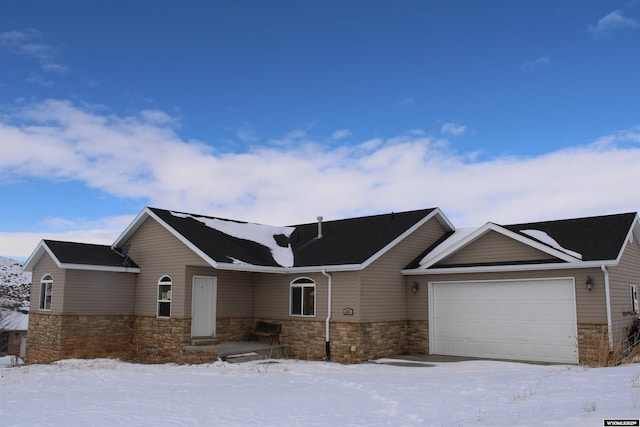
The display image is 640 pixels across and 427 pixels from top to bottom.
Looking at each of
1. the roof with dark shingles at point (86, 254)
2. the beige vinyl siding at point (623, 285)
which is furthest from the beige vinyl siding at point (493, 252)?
the roof with dark shingles at point (86, 254)

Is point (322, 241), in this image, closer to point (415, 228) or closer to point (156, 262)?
point (415, 228)

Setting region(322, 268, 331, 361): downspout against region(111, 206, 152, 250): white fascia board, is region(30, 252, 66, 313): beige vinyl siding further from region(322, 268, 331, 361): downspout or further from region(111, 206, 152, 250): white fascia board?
region(322, 268, 331, 361): downspout

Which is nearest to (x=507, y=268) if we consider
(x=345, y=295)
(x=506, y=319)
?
(x=506, y=319)

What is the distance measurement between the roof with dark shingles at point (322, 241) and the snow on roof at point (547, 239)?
371 centimetres

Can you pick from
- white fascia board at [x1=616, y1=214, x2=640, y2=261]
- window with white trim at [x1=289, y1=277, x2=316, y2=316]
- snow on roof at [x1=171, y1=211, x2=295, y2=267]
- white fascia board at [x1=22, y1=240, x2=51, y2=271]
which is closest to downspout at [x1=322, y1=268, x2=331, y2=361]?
window with white trim at [x1=289, y1=277, x2=316, y2=316]

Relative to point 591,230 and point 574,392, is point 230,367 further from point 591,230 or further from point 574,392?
point 591,230

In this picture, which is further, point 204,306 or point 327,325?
point 204,306

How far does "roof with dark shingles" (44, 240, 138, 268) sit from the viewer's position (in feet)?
60.6

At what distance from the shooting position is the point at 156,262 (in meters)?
19.2

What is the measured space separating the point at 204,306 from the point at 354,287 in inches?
209

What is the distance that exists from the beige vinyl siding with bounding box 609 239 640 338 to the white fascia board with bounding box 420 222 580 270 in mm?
1307

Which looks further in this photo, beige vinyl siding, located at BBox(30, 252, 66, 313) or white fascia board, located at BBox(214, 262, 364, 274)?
beige vinyl siding, located at BBox(30, 252, 66, 313)

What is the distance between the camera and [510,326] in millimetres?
15750

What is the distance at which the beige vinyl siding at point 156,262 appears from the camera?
17922 mm
